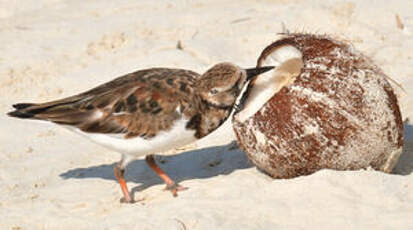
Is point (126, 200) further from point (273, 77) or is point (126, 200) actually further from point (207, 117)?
point (273, 77)

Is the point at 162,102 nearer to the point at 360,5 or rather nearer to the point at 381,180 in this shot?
the point at 381,180

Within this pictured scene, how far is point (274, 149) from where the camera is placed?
5.58 meters

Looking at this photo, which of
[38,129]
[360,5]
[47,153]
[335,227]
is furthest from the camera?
[360,5]

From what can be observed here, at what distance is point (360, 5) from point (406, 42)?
147 centimetres

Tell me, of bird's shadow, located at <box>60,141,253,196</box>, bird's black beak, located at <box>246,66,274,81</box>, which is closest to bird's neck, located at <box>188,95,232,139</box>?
bird's black beak, located at <box>246,66,274,81</box>

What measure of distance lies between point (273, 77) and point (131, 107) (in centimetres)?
136

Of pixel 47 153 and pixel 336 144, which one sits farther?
pixel 47 153

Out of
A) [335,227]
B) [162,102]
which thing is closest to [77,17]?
[162,102]

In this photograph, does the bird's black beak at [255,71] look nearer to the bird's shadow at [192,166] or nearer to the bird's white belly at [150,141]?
the bird's white belly at [150,141]

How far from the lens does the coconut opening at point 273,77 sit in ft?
19.0

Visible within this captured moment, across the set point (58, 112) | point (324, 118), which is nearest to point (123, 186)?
point (58, 112)

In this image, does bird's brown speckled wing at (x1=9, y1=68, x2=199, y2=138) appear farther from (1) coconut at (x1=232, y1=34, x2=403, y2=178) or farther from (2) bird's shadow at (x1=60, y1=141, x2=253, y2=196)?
(2) bird's shadow at (x1=60, y1=141, x2=253, y2=196)

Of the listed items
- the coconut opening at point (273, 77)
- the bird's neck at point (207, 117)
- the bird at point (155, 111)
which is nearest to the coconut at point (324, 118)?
the coconut opening at point (273, 77)

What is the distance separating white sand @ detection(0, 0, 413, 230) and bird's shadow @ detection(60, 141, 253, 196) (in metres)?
0.02
